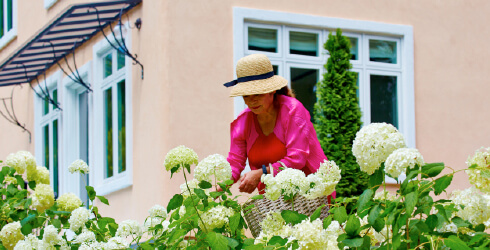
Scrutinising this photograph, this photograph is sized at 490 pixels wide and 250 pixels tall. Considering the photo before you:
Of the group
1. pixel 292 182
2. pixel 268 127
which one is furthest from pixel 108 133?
pixel 292 182

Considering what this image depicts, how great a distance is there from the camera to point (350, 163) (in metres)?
8.92

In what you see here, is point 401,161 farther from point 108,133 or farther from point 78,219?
point 108,133

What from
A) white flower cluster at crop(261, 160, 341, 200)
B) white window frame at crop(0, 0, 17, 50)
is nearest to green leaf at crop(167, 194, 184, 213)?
white flower cluster at crop(261, 160, 341, 200)

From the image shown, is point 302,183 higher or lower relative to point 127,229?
higher

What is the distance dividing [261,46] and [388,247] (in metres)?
6.70

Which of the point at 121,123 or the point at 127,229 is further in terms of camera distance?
the point at 121,123

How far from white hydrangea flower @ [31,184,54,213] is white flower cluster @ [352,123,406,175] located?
8.91 feet

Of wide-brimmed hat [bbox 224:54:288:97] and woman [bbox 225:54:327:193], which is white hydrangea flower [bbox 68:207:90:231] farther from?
wide-brimmed hat [bbox 224:54:288:97]

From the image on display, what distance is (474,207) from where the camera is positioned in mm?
3143

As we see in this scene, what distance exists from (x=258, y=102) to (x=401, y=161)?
1948 mm

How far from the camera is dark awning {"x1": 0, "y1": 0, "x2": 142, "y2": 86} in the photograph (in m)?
9.95

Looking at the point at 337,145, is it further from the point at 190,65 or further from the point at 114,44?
the point at 114,44

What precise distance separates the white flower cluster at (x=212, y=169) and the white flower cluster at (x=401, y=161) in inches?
35.2

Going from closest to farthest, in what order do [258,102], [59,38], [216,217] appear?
[216,217] → [258,102] → [59,38]
